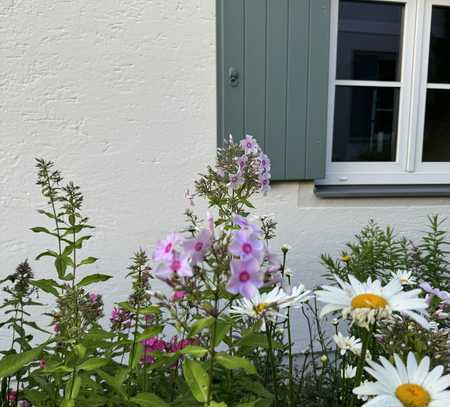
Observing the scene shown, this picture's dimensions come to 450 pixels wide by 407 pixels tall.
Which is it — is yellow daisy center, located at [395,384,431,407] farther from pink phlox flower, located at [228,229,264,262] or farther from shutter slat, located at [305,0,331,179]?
shutter slat, located at [305,0,331,179]

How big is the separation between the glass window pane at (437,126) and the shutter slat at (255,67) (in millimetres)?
1174

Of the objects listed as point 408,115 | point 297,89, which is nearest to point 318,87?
point 297,89

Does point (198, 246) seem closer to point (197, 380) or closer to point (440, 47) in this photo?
point (197, 380)

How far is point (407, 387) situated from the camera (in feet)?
2.64

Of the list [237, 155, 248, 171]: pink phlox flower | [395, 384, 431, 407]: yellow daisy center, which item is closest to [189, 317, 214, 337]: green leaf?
[395, 384, 431, 407]: yellow daisy center

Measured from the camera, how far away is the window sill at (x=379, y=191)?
2.55 meters

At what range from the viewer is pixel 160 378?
4.47 feet

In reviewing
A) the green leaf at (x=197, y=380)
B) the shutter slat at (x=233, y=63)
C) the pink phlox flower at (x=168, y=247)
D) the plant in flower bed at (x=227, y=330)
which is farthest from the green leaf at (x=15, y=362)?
the shutter slat at (x=233, y=63)

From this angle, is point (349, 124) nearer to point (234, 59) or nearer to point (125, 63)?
point (234, 59)

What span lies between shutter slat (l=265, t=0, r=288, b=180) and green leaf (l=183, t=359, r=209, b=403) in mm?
1624

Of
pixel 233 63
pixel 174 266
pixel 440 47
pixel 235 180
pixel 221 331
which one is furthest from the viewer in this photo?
pixel 440 47

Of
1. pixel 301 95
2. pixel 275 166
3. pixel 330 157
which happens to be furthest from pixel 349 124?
pixel 275 166

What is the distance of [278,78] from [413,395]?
1.91 metres

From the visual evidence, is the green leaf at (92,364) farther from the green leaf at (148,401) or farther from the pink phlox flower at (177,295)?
the pink phlox flower at (177,295)
